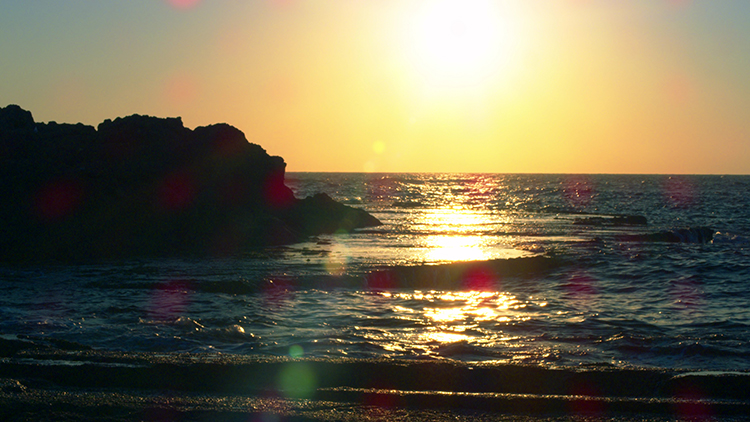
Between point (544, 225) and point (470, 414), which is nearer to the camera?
point (470, 414)

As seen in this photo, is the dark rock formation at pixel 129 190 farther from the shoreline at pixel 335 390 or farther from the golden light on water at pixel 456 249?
the shoreline at pixel 335 390

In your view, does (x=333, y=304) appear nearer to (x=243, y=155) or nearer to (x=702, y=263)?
(x=702, y=263)

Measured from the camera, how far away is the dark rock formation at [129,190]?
723 inches

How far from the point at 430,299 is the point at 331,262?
16.2ft

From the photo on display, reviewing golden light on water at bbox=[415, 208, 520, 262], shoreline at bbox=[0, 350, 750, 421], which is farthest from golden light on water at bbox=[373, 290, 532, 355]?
golden light on water at bbox=[415, 208, 520, 262]

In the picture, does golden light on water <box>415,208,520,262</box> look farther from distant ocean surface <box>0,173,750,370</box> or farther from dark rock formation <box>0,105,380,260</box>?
dark rock formation <box>0,105,380,260</box>

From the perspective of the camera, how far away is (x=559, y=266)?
672 inches

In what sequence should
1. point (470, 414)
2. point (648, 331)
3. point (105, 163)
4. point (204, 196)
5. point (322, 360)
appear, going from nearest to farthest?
point (470, 414) → point (322, 360) → point (648, 331) → point (105, 163) → point (204, 196)

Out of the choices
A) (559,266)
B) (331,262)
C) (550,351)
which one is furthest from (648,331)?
(331,262)

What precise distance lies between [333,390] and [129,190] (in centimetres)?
1670

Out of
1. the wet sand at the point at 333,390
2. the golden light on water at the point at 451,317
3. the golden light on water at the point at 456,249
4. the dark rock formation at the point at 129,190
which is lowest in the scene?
the golden light on water at the point at 451,317

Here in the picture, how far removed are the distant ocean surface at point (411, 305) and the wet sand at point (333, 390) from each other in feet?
4.13

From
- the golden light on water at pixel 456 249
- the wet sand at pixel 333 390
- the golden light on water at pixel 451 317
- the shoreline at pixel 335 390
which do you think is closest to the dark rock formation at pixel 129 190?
the golden light on water at pixel 456 249

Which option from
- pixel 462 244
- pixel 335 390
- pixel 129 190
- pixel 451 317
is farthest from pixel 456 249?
pixel 335 390
